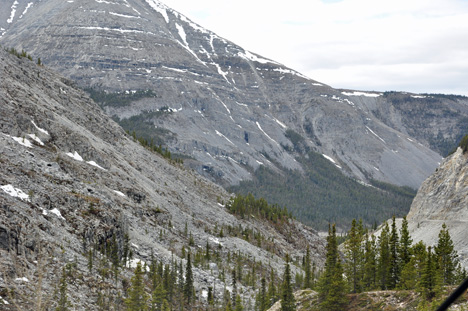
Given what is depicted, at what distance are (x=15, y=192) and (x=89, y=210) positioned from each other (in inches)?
580

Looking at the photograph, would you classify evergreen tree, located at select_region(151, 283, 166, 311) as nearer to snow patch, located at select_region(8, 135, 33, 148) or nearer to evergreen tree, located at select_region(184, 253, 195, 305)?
evergreen tree, located at select_region(184, 253, 195, 305)

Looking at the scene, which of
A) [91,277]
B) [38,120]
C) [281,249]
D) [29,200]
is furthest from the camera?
[281,249]

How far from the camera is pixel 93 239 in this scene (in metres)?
79.0

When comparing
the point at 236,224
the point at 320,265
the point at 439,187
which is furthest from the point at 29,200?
the point at 439,187

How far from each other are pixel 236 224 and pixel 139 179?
3459 centimetres

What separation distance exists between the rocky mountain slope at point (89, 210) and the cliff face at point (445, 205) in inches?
1444

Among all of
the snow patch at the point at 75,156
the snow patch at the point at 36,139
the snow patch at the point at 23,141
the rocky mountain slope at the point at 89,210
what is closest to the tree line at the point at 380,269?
the rocky mountain slope at the point at 89,210

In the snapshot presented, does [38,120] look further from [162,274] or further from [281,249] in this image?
[281,249]

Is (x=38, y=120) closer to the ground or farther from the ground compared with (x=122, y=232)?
farther from the ground

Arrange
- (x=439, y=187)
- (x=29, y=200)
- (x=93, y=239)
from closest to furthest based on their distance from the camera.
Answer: (x=29, y=200) → (x=93, y=239) → (x=439, y=187)

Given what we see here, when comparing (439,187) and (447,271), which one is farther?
(439,187)

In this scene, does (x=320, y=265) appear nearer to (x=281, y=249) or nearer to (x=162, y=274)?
(x=281, y=249)

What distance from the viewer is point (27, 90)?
121938 mm

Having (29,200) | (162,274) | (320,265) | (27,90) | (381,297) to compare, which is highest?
(27,90)
